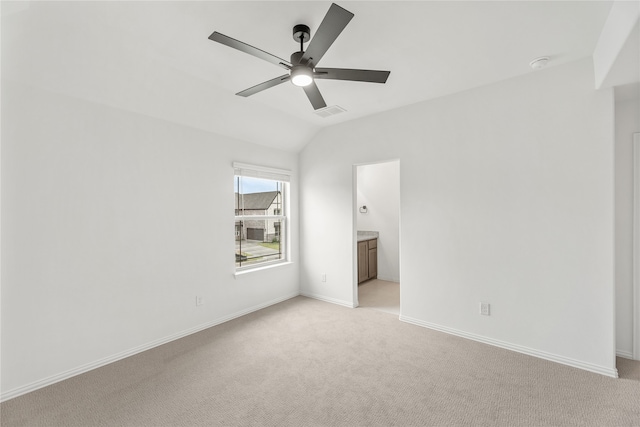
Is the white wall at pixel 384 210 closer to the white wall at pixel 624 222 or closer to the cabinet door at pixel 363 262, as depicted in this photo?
the cabinet door at pixel 363 262

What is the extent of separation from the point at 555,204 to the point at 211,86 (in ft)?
11.7

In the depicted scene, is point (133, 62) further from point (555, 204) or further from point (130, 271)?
point (555, 204)

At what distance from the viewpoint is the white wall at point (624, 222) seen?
2.62 metres

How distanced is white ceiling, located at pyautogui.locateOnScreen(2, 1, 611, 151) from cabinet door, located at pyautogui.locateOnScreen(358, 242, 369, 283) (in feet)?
9.63

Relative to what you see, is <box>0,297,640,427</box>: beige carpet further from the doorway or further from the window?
the doorway

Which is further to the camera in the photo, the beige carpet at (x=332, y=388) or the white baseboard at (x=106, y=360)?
the white baseboard at (x=106, y=360)

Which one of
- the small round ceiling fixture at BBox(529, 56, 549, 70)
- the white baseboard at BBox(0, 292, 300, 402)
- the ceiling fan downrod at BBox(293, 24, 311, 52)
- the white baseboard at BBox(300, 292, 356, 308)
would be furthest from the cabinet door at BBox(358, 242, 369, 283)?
the ceiling fan downrod at BBox(293, 24, 311, 52)

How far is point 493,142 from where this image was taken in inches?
116

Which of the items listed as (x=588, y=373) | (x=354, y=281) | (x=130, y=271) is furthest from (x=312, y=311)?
(x=588, y=373)

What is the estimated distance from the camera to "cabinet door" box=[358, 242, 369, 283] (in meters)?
5.26

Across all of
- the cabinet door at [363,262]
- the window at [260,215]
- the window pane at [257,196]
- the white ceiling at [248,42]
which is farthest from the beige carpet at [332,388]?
the white ceiling at [248,42]

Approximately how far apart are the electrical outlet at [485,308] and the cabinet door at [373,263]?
8.94 feet

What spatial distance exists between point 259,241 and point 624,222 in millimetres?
4121

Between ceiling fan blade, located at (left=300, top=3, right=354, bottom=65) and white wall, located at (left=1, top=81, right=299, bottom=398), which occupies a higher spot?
ceiling fan blade, located at (left=300, top=3, right=354, bottom=65)
